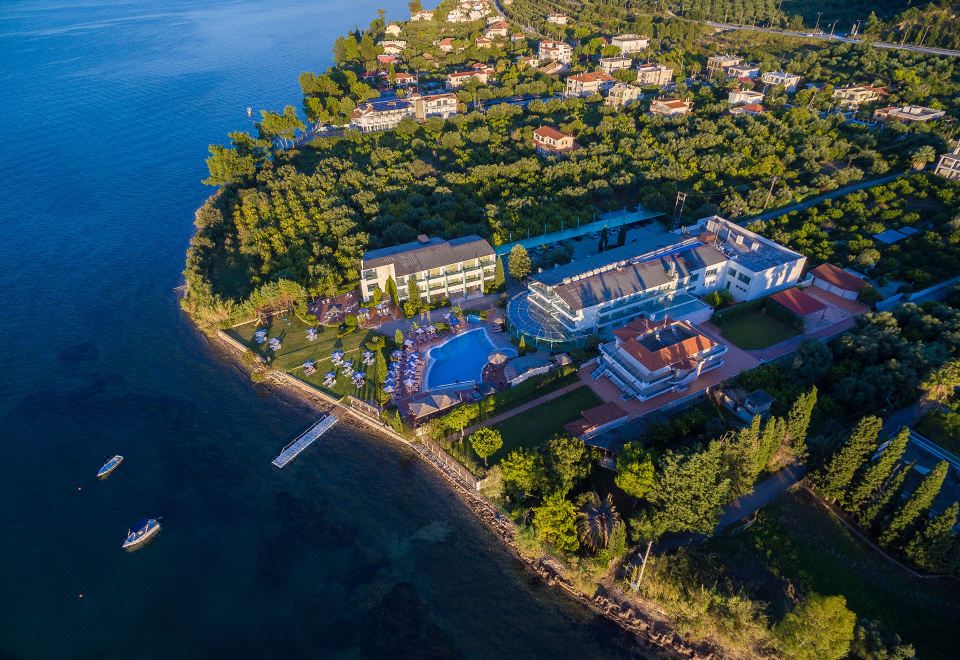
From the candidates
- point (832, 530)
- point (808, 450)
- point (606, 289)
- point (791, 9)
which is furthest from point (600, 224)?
point (791, 9)

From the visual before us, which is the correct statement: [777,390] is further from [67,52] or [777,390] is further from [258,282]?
[67,52]

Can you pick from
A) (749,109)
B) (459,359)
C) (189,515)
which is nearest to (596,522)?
(459,359)

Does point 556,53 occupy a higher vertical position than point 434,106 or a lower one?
higher

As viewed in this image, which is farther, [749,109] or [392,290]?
[749,109]

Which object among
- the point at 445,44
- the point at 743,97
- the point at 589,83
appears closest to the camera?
the point at 743,97

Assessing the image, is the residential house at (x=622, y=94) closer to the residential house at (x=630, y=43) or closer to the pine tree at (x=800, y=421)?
the residential house at (x=630, y=43)

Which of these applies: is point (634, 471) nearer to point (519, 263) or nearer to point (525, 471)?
point (525, 471)
